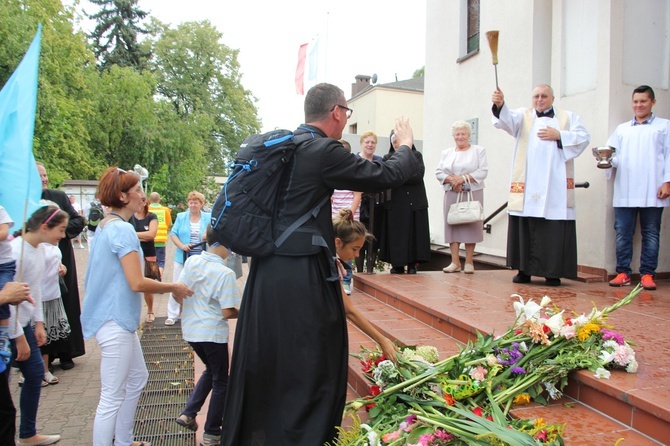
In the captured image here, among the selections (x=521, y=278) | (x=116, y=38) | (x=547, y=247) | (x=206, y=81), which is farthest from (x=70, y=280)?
(x=116, y=38)

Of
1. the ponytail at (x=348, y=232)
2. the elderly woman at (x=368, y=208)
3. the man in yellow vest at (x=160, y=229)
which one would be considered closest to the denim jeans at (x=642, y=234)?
the elderly woman at (x=368, y=208)

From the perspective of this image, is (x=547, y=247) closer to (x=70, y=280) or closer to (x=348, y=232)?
(x=348, y=232)

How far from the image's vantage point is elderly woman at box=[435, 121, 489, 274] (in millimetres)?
6258

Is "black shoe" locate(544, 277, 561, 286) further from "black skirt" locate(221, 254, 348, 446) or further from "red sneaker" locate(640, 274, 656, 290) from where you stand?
"black skirt" locate(221, 254, 348, 446)

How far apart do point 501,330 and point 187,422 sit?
2278 mm

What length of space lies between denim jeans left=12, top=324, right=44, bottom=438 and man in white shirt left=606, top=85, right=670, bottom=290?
524 cm

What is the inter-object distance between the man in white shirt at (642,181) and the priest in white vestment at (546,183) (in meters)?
0.46

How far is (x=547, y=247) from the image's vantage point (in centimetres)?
539

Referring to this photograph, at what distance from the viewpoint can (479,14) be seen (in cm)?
872

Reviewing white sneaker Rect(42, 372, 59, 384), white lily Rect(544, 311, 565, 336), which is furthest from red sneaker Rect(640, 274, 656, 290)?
white sneaker Rect(42, 372, 59, 384)

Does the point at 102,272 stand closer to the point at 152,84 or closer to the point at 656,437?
the point at 656,437

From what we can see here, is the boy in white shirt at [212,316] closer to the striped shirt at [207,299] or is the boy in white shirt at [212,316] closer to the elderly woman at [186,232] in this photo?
the striped shirt at [207,299]

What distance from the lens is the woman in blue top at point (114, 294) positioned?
3.20 metres

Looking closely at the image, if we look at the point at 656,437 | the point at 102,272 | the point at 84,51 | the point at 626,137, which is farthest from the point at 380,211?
the point at 84,51
